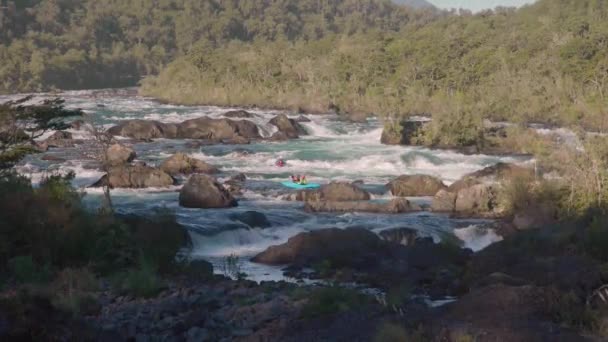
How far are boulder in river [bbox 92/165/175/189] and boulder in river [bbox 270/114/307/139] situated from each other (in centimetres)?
1555

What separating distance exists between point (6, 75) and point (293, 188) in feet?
195

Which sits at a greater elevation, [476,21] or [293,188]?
[476,21]

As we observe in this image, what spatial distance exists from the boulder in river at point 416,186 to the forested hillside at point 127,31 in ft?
174

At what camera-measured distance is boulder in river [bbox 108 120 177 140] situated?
40188 mm

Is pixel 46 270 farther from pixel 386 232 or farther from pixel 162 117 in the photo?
pixel 162 117

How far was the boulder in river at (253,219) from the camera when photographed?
20.5 metres

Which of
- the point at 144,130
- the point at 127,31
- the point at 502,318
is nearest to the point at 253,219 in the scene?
the point at 502,318

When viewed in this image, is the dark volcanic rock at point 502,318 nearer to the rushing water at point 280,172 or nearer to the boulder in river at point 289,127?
the rushing water at point 280,172

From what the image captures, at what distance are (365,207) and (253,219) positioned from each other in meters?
3.82

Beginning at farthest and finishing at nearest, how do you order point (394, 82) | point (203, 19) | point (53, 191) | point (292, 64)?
point (203, 19)
point (292, 64)
point (394, 82)
point (53, 191)

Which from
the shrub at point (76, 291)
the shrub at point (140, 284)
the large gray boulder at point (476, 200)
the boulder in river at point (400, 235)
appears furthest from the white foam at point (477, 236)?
the shrub at point (76, 291)

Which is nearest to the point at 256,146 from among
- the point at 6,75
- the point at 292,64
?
the point at 292,64

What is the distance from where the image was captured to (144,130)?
1602 inches

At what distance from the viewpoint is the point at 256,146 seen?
37.8 metres
